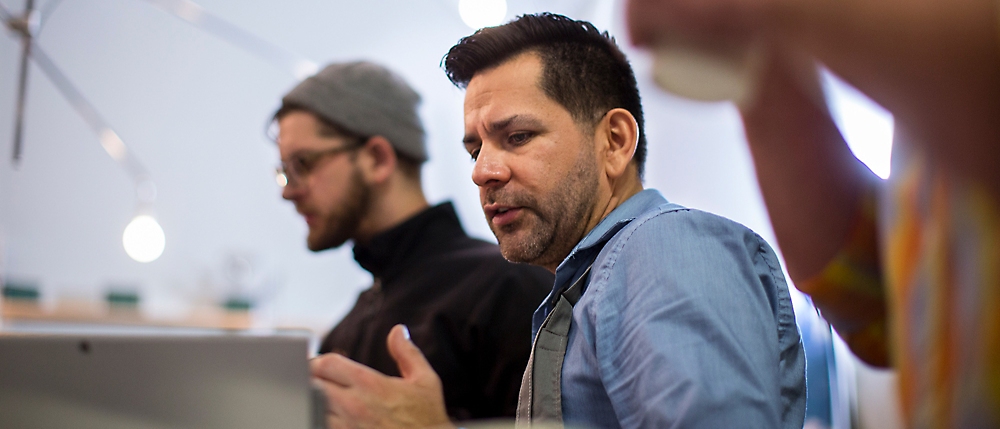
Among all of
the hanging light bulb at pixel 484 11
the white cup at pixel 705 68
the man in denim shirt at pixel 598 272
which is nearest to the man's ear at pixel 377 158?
the hanging light bulb at pixel 484 11

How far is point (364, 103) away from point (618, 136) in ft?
2.83

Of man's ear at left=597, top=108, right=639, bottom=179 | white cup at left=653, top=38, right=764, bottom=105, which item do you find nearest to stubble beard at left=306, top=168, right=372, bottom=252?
man's ear at left=597, top=108, right=639, bottom=179

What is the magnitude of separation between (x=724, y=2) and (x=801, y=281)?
0.33 m

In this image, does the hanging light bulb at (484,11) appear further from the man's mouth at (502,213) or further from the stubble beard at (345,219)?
the man's mouth at (502,213)

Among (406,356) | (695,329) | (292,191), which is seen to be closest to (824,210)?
(695,329)

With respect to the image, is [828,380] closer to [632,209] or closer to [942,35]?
[632,209]

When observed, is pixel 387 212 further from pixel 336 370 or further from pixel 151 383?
pixel 151 383

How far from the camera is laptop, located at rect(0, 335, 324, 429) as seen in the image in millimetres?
620

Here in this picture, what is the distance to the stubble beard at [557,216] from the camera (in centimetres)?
103

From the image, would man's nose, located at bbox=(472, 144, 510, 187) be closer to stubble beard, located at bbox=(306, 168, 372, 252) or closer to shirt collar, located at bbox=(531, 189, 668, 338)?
shirt collar, located at bbox=(531, 189, 668, 338)

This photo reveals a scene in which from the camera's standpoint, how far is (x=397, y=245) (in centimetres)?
162

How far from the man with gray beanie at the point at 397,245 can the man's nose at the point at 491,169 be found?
1.16 feet

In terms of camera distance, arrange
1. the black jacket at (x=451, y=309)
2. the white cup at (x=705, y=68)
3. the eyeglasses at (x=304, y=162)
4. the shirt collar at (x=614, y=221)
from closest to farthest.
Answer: the white cup at (x=705, y=68) → the shirt collar at (x=614, y=221) → the black jacket at (x=451, y=309) → the eyeglasses at (x=304, y=162)

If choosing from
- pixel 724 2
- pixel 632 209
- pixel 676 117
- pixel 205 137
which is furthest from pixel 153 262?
pixel 724 2
